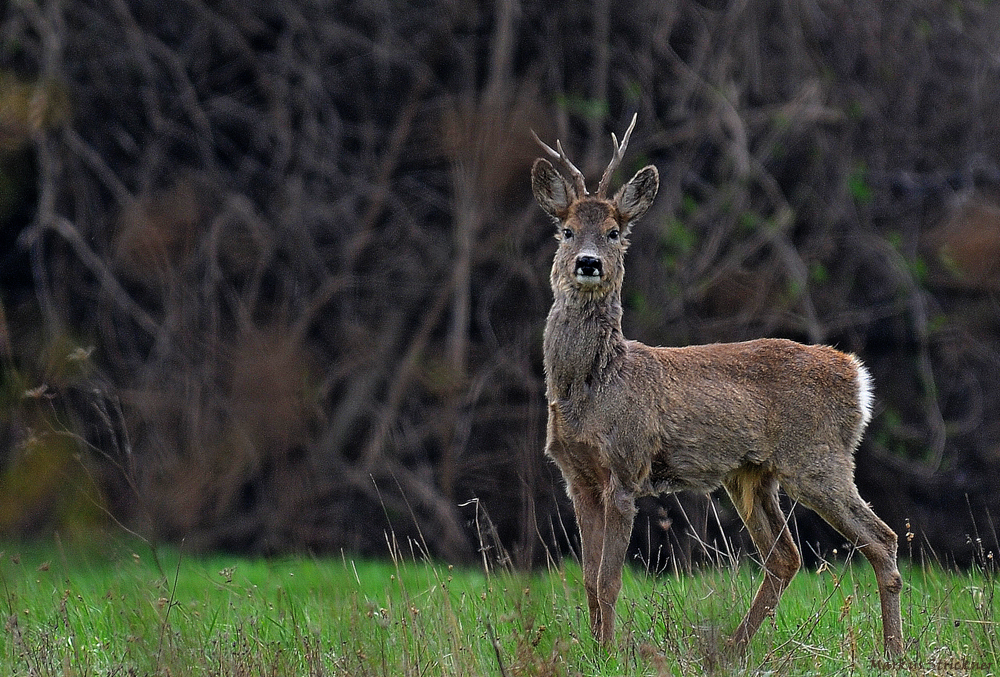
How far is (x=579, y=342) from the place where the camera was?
645cm

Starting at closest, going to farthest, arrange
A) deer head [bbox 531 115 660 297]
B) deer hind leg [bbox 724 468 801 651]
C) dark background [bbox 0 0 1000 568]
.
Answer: deer hind leg [bbox 724 468 801 651] < deer head [bbox 531 115 660 297] < dark background [bbox 0 0 1000 568]

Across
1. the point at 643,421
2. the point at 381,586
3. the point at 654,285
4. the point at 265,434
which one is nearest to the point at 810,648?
the point at 643,421

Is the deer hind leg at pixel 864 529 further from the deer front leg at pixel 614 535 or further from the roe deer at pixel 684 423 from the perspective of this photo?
the deer front leg at pixel 614 535

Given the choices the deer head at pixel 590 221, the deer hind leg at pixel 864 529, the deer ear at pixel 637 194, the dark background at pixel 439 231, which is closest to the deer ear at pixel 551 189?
the deer head at pixel 590 221

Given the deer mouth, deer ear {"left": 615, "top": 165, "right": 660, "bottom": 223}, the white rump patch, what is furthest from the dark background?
the deer mouth

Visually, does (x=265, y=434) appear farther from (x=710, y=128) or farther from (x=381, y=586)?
(x=710, y=128)

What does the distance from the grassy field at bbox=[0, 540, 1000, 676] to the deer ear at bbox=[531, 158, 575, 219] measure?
1736 mm

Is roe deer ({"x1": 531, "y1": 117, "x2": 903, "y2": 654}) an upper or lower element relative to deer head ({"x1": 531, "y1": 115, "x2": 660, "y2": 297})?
lower

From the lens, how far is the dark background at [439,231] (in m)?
11.0

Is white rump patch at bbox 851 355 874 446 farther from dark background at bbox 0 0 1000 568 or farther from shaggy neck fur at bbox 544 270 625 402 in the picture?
dark background at bbox 0 0 1000 568

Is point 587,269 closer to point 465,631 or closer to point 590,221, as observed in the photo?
point 590,221

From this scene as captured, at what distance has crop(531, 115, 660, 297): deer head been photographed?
21.1ft

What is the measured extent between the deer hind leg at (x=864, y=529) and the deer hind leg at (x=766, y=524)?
207mm

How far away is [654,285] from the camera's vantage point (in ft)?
36.0
